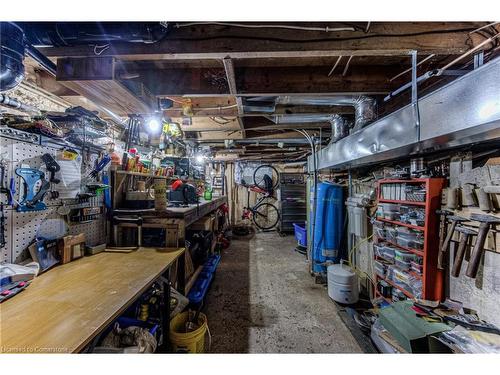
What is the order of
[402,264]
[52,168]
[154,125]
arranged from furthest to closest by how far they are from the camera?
[154,125], [402,264], [52,168]

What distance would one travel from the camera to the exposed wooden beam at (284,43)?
3.75ft

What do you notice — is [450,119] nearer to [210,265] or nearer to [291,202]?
[210,265]

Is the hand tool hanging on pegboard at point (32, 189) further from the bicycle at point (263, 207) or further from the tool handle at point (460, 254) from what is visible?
the bicycle at point (263, 207)

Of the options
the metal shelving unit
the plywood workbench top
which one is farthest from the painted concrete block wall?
the metal shelving unit

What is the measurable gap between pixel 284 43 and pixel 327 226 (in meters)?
2.63

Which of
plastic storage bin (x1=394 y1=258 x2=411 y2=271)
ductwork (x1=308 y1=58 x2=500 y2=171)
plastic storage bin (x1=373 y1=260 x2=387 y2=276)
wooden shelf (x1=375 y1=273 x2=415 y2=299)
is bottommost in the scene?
wooden shelf (x1=375 y1=273 x2=415 y2=299)

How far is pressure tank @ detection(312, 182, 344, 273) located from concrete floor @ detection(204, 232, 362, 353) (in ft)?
1.32

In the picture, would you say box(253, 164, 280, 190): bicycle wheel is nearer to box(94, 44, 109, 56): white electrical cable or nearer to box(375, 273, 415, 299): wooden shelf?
box(375, 273, 415, 299): wooden shelf

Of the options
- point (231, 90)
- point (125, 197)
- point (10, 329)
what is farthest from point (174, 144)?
point (10, 329)

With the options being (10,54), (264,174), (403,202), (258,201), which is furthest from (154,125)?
(258,201)

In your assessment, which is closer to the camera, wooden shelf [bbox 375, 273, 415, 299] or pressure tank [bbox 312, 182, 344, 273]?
wooden shelf [bbox 375, 273, 415, 299]

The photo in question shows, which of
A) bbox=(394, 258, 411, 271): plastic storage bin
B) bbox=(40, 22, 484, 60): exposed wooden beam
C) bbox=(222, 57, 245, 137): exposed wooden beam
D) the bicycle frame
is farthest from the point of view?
the bicycle frame

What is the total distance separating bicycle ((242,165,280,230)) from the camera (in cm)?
670

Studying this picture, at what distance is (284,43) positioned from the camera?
45.1 inches
